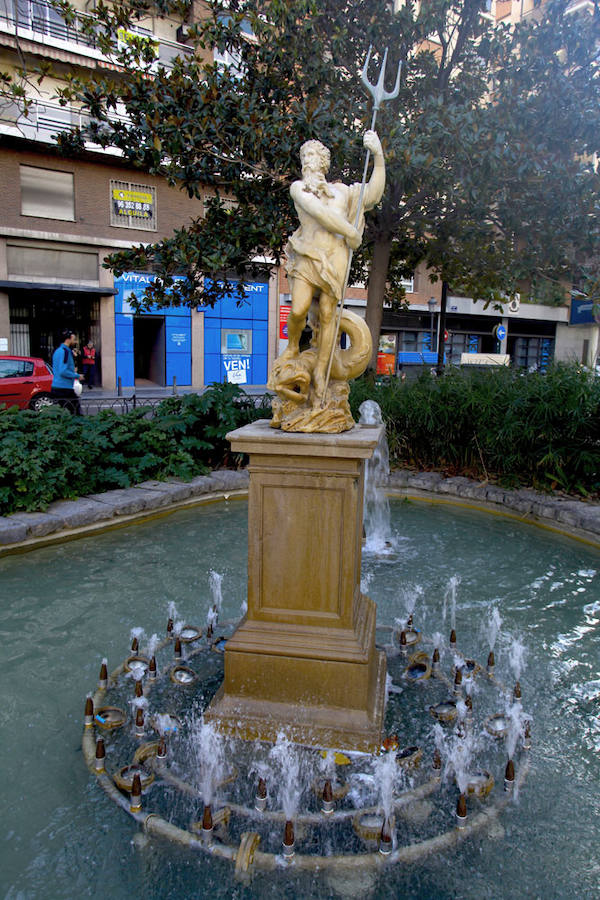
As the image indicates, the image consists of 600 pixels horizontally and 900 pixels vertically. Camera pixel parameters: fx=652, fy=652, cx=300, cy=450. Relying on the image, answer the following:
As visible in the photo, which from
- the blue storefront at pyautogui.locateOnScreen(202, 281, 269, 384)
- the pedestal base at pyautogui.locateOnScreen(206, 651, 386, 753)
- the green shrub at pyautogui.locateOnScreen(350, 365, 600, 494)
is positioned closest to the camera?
the pedestal base at pyautogui.locateOnScreen(206, 651, 386, 753)

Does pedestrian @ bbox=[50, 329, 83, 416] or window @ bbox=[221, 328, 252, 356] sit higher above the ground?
window @ bbox=[221, 328, 252, 356]

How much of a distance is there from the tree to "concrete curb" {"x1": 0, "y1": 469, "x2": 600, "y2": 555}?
2908mm

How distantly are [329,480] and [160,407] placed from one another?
19.8 ft

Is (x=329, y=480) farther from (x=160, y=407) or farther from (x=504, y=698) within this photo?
(x=160, y=407)

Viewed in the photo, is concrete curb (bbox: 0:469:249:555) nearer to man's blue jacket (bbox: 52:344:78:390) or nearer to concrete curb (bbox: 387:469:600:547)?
concrete curb (bbox: 387:469:600:547)

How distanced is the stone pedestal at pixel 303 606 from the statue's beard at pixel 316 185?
1215mm

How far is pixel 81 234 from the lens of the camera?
19688 mm

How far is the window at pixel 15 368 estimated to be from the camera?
12.8 metres

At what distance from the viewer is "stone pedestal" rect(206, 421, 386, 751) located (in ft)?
9.92

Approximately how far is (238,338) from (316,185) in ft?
67.3

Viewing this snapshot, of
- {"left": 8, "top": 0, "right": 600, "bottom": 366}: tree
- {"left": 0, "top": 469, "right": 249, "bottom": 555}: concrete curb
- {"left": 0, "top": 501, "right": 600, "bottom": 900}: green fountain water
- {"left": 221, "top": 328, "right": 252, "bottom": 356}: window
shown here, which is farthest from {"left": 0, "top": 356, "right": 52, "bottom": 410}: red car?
{"left": 221, "top": 328, "right": 252, "bottom": 356}: window

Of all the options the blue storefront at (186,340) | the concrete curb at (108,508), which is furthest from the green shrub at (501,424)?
the blue storefront at (186,340)

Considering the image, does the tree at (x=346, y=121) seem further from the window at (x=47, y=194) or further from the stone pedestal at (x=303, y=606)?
the window at (x=47, y=194)

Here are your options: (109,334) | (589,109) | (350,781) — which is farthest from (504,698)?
(109,334)
